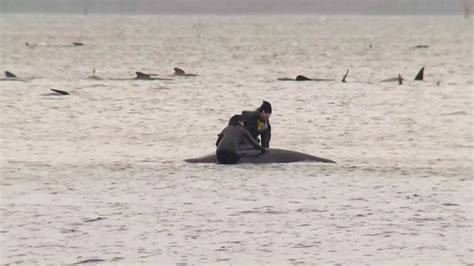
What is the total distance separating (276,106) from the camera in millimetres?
28453

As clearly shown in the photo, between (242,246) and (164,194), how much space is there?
347 cm

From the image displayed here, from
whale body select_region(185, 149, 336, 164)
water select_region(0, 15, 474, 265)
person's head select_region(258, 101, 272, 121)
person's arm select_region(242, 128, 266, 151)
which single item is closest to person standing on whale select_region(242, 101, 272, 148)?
person's head select_region(258, 101, 272, 121)

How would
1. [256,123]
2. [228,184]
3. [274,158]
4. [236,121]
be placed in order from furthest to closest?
[274,158], [256,123], [236,121], [228,184]

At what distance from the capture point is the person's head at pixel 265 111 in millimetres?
16656

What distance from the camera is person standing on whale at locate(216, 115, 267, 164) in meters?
16.7

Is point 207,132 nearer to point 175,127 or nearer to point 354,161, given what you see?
point 175,127

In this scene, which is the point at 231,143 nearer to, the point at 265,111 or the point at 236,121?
the point at 236,121

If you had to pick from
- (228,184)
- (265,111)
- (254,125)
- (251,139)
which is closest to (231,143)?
(251,139)

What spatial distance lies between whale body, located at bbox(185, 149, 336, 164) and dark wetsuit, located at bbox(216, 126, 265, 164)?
166 millimetres

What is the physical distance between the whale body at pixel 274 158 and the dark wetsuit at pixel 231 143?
6.5 inches

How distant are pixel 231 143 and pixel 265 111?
0.74 metres

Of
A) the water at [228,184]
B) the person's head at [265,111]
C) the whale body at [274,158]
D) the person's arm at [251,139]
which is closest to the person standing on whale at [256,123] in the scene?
the person's head at [265,111]

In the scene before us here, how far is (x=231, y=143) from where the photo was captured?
16.9 m

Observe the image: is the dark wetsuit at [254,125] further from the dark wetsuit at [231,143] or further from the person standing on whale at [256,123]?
the dark wetsuit at [231,143]
